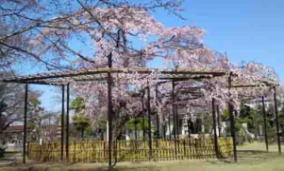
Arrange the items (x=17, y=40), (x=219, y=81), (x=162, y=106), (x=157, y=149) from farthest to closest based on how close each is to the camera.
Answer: (x=162, y=106)
(x=219, y=81)
(x=157, y=149)
(x=17, y=40)

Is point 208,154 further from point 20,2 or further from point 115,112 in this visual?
point 20,2

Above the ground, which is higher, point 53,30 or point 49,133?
point 53,30

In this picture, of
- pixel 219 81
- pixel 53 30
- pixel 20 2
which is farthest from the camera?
pixel 219 81

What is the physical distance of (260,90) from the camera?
19672mm

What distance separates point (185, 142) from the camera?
50.5 feet

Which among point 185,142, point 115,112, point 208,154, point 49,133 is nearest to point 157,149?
point 185,142

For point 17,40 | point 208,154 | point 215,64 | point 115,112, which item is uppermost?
point 215,64

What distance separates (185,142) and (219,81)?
511cm

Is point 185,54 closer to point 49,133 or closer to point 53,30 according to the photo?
point 53,30

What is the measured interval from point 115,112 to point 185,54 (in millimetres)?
4957

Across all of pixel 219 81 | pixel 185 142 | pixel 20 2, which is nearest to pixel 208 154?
pixel 185 142

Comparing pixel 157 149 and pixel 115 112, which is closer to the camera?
pixel 157 149

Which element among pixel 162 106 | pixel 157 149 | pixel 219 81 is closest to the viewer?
pixel 157 149

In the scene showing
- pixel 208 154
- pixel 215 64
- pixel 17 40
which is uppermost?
pixel 215 64
